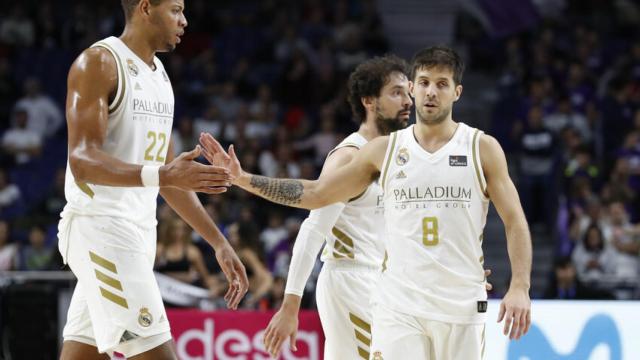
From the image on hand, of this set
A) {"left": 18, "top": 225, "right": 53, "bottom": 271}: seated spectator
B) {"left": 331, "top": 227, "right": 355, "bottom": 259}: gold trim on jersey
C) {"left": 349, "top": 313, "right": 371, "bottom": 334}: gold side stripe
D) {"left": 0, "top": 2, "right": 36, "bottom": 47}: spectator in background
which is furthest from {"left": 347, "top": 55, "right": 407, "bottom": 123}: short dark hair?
{"left": 0, "top": 2, "right": 36, "bottom": 47}: spectator in background

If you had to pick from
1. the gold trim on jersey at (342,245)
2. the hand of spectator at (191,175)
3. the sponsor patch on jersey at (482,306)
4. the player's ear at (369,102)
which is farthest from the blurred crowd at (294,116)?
the hand of spectator at (191,175)

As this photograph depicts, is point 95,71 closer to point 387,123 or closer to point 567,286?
point 387,123

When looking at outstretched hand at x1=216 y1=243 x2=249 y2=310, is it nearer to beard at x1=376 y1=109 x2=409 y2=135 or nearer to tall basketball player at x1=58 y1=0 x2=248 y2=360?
tall basketball player at x1=58 y1=0 x2=248 y2=360

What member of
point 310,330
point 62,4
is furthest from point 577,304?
point 62,4

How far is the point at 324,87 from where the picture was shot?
15664 millimetres

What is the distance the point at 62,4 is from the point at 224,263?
14.2 metres

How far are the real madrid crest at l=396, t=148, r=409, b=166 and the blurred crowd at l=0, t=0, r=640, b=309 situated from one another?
5.09 meters

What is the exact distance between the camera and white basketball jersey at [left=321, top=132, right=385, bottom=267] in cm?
589

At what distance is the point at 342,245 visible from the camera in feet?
19.4

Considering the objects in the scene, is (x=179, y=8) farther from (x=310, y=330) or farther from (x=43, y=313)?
(x=43, y=313)

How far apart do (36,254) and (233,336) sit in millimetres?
4395

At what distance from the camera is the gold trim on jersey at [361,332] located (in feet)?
18.8

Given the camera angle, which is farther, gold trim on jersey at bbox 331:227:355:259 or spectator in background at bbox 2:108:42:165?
spectator in background at bbox 2:108:42:165

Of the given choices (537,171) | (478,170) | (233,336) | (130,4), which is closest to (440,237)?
(478,170)
